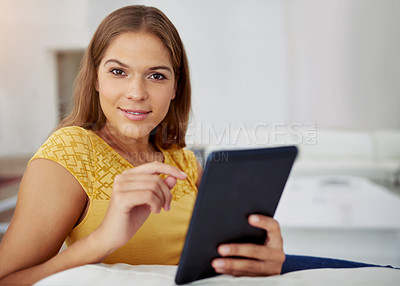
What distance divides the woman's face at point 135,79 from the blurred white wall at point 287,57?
3773mm

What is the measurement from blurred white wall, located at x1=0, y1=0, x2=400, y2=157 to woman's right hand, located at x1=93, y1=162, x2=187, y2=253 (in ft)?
13.2

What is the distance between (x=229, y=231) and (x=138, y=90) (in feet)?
1.10

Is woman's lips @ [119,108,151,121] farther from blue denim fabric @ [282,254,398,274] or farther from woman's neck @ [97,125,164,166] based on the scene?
blue denim fabric @ [282,254,398,274]

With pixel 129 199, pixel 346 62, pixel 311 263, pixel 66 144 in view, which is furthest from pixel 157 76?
pixel 346 62

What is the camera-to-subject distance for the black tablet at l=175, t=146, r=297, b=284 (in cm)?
50

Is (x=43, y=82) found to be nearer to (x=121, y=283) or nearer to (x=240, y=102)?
(x=240, y=102)

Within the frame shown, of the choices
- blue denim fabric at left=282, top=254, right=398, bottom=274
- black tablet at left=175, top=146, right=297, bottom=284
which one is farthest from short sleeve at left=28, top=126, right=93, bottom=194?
blue denim fabric at left=282, top=254, right=398, bottom=274

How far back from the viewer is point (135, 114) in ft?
2.66

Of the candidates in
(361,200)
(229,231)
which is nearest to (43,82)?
(361,200)

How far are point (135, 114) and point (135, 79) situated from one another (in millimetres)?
74

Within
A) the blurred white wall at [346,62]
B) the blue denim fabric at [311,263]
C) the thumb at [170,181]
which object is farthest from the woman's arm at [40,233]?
the blurred white wall at [346,62]

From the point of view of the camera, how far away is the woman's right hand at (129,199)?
1.84ft

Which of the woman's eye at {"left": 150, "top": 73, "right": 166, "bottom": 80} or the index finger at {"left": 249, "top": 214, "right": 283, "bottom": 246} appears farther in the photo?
the woman's eye at {"left": 150, "top": 73, "right": 166, "bottom": 80}

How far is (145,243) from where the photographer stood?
0.80 metres
